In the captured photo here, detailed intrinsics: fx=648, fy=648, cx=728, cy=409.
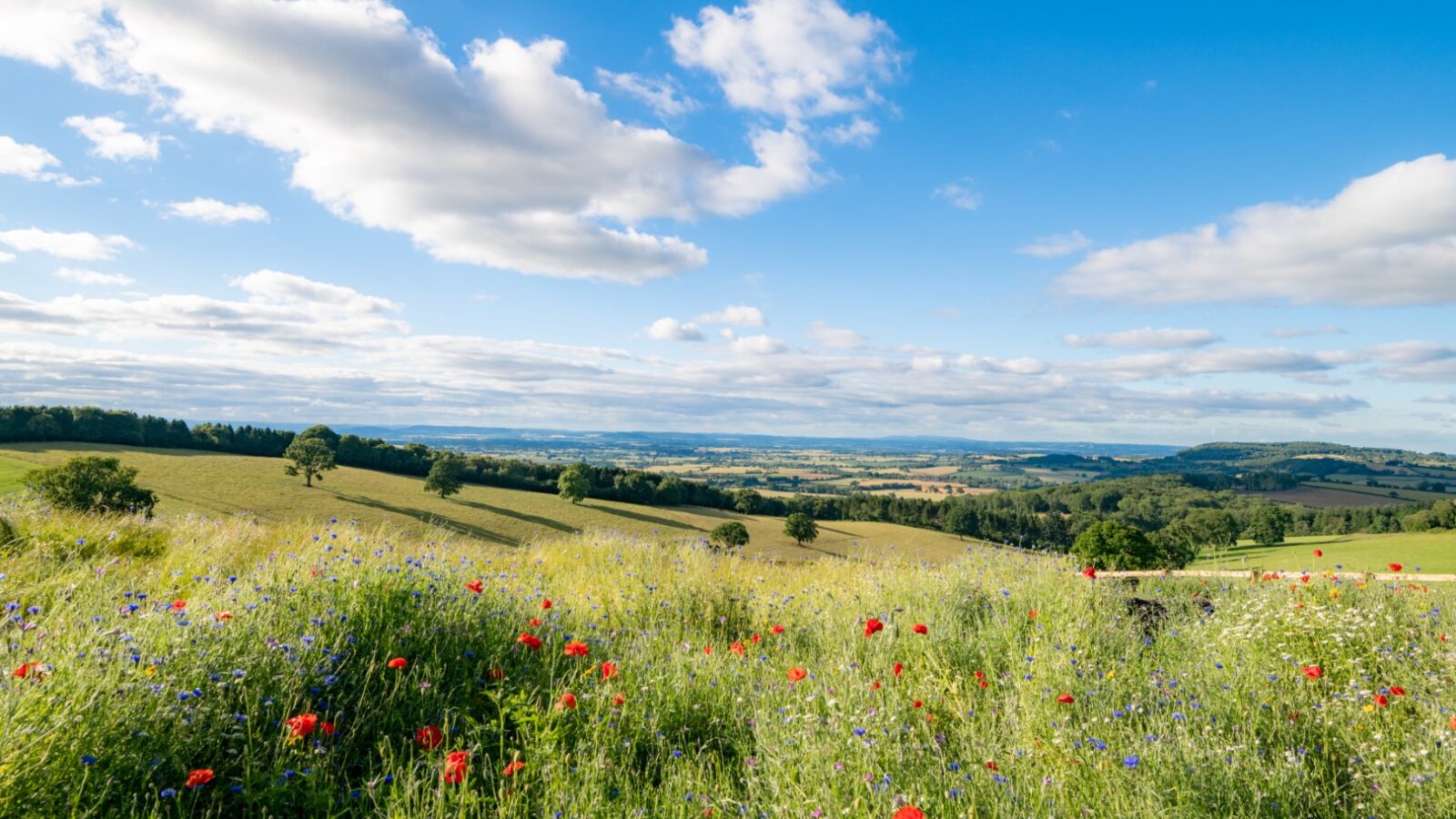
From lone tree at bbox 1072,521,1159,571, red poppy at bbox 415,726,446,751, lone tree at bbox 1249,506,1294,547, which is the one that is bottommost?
lone tree at bbox 1249,506,1294,547

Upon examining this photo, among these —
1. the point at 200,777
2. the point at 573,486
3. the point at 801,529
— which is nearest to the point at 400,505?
the point at 573,486

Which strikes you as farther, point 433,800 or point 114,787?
point 433,800

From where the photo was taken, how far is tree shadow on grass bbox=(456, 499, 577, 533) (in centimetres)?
6075

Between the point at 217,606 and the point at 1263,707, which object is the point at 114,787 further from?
the point at 1263,707

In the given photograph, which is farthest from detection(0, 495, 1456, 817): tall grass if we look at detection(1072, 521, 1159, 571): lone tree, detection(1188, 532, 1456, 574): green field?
detection(1072, 521, 1159, 571): lone tree

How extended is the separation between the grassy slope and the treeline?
257 inches

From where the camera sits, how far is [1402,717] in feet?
14.6

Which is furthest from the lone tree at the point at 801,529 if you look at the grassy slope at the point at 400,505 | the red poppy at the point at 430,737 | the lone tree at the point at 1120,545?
the red poppy at the point at 430,737

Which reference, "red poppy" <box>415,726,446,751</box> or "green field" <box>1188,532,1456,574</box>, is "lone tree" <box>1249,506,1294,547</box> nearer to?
"green field" <box>1188,532,1456,574</box>

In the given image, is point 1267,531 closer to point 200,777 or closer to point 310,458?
point 200,777

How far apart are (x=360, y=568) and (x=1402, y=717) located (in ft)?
26.7

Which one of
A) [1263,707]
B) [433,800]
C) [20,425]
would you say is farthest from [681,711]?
[20,425]

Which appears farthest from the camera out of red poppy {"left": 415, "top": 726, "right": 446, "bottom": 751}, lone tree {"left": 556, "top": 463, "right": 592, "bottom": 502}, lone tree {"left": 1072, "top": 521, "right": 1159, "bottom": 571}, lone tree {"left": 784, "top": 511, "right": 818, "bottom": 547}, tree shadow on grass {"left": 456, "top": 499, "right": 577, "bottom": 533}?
lone tree {"left": 556, "top": 463, "right": 592, "bottom": 502}

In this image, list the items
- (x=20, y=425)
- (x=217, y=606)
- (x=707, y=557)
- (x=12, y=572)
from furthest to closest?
1. (x=20, y=425)
2. (x=707, y=557)
3. (x=12, y=572)
4. (x=217, y=606)
